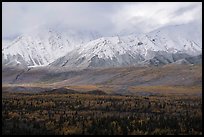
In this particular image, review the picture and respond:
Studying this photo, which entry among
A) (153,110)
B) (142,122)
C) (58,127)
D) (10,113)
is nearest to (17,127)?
(58,127)

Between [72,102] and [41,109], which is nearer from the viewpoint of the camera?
[41,109]

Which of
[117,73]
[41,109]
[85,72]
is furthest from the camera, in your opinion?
[85,72]

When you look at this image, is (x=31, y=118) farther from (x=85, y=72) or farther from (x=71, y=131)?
(x=85, y=72)

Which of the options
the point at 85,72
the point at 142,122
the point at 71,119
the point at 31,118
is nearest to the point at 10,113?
the point at 31,118

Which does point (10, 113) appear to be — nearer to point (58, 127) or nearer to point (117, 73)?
point (58, 127)

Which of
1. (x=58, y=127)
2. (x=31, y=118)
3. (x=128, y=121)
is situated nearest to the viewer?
(x=58, y=127)

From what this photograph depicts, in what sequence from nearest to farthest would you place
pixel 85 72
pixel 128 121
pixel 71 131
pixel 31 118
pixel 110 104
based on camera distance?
pixel 71 131 → pixel 128 121 → pixel 31 118 → pixel 110 104 → pixel 85 72

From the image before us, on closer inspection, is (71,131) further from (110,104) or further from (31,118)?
(110,104)

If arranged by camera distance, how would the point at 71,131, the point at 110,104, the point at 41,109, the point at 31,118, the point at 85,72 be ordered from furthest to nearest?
1. the point at 85,72
2. the point at 110,104
3. the point at 41,109
4. the point at 31,118
5. the point at 71,131

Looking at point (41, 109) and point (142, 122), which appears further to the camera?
point (41, 109)
